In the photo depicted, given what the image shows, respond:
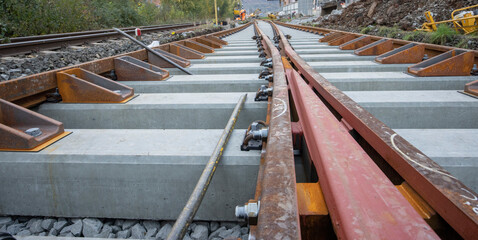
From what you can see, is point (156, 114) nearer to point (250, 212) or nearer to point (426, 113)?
point (250, 212)

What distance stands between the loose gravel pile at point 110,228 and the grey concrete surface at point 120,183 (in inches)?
1.6

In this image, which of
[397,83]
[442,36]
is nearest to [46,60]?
[397,83]

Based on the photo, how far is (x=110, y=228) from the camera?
1.52 m

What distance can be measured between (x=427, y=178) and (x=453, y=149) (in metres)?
0.90

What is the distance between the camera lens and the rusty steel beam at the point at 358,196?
0.70m

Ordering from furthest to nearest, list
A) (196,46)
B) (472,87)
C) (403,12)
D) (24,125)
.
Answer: (403,12)
(196,46)
(472,87)
(24,125)

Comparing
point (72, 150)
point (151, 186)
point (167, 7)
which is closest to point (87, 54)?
point (72, 150)

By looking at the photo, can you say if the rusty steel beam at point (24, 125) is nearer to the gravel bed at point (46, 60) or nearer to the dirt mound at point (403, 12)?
the gravel bed at point (46, 60)

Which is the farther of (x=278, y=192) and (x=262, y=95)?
(x=262, y=95)

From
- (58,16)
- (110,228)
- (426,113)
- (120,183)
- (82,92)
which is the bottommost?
(110,228)

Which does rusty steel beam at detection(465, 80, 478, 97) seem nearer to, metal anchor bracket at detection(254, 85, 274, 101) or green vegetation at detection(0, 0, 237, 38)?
metal anchor bracket at detection(254, 85, 274, 101)

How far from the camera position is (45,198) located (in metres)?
1.56

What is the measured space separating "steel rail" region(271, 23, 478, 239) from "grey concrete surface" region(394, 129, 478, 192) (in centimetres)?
43

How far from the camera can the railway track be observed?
2.73 feet
